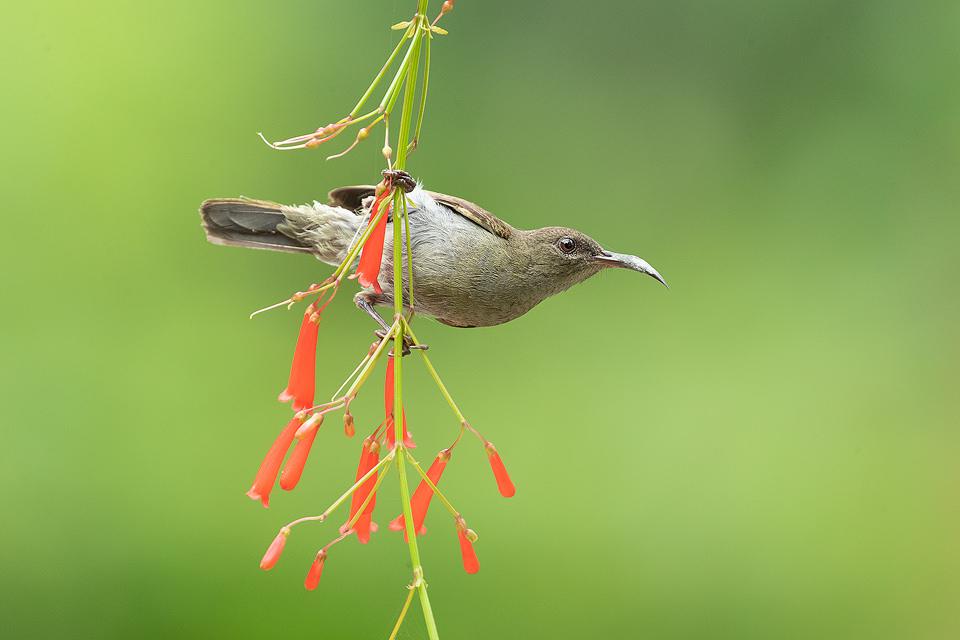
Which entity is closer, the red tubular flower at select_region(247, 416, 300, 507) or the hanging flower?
the hanging flower

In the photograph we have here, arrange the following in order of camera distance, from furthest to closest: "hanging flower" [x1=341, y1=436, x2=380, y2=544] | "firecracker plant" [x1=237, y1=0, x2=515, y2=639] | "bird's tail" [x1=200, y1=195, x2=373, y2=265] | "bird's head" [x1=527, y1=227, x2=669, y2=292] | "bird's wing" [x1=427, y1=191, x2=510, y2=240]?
"bird's tail" [x1=200, y1=195, x2=373, y2=265]
"bird's wing" [x1=427, y1=191, x2=510, y2=240]
"bird's head" [x1=527, y1=227, x2=669, y2=292]
"hanging flower" [x1=341, y1=436, x2=380, y2=544]
"firecracker plant" [x1=237, y1=0, x2=515, y2=639]

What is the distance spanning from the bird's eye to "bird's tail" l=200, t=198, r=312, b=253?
0.62m

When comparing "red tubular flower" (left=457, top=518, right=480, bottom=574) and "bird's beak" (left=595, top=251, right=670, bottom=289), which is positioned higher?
"bird's beak" (left=595, top=251, right=670, bottom=289)

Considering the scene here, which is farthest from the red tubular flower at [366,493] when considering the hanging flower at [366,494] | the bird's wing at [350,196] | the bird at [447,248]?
the bird's wing at [350,196]

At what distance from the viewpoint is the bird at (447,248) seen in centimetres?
138

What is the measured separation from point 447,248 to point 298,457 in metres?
0.55

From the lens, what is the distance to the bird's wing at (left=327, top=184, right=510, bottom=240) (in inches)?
59.9

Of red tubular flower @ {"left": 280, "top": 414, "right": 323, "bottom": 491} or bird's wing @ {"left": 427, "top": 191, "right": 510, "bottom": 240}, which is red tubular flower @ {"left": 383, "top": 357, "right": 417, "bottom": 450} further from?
bird's wing @ {"left": 427, "top": 191, "right": 510, "bottom": 240}

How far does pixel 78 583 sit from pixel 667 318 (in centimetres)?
248

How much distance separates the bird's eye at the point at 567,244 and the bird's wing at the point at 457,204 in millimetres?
159

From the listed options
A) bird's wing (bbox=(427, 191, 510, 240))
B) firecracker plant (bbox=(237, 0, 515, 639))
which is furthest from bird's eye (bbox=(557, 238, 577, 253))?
firecracker plant (bbox=(237, 0, 515, 639))

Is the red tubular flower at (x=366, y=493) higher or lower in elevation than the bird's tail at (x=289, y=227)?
lower

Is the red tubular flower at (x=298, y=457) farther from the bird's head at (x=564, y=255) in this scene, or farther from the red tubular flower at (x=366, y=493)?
the bird's head at (x=564, y=255)

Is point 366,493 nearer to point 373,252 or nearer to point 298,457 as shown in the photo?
point 298,457
